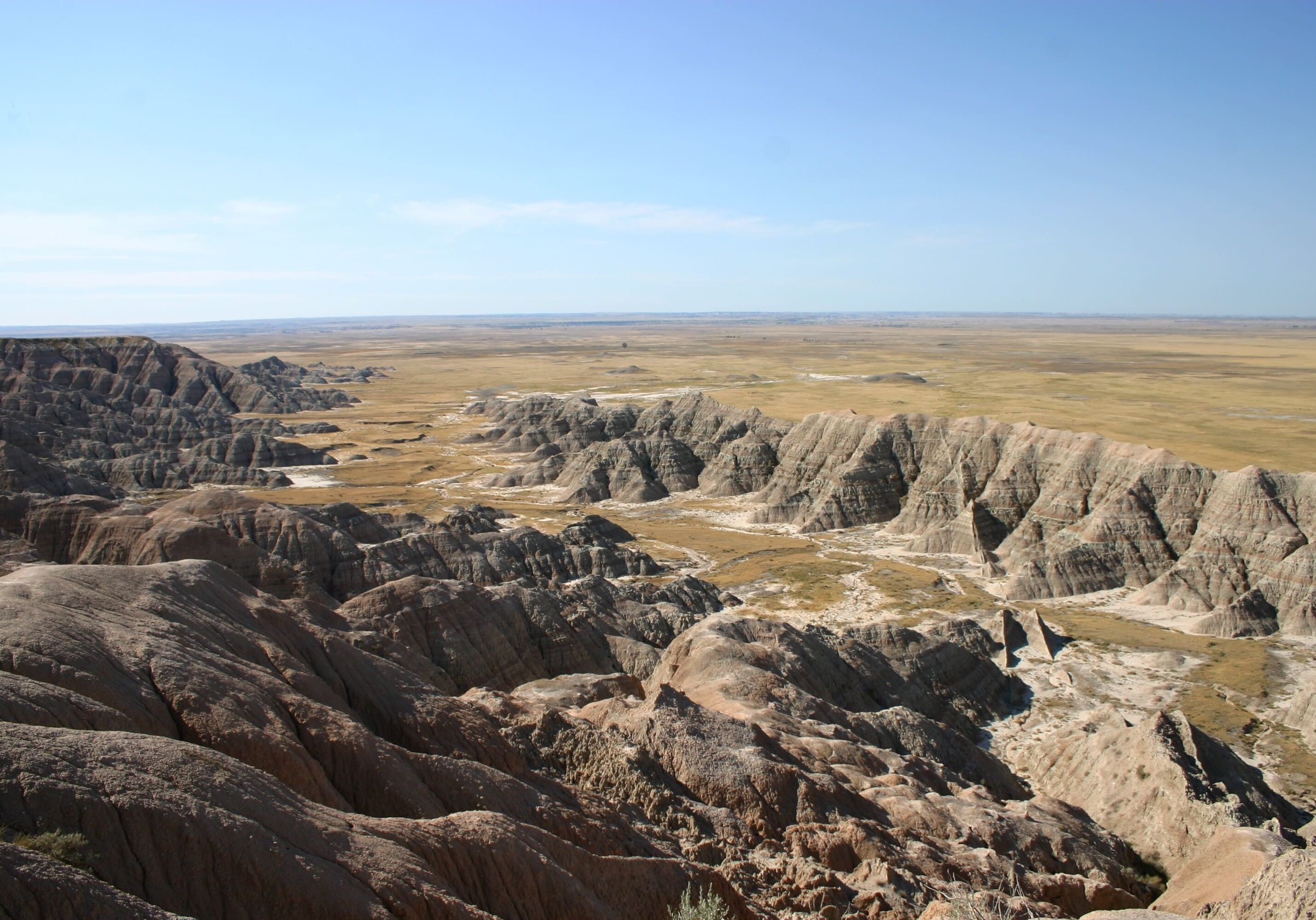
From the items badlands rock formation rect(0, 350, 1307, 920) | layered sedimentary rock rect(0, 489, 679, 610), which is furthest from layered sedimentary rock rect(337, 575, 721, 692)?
layered sedimentary rock rect(0, 489, 679, 610)

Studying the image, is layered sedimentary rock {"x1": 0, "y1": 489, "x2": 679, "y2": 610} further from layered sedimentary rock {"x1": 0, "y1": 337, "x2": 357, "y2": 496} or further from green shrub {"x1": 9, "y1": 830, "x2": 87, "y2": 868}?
green shrub {"x1": 9, "y1": 830, "x2": 87, "y2": 868}

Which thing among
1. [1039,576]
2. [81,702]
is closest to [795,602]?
[1039,576]

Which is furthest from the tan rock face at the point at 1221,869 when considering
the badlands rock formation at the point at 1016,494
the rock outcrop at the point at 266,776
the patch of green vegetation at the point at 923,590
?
the badlands rock formation at the point at 1016,494

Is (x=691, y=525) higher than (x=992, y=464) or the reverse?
the reverse

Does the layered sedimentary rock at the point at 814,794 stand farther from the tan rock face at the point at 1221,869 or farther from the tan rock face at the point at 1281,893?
the tan rock face at the point at 1281,893

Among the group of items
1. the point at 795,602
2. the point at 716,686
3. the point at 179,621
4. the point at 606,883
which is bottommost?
the point at 795,602

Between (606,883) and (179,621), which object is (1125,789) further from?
(179,621)

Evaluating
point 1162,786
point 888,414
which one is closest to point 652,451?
point 888,414
